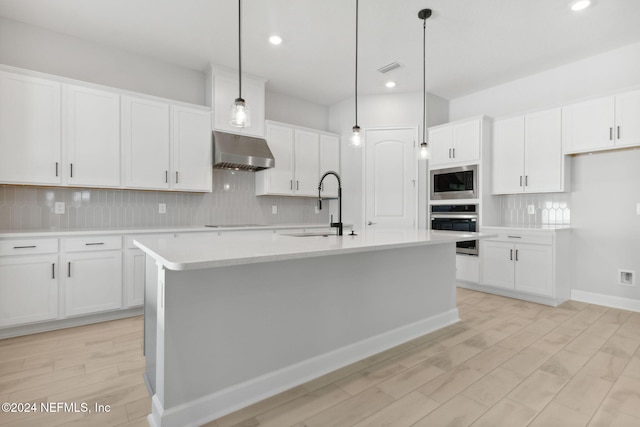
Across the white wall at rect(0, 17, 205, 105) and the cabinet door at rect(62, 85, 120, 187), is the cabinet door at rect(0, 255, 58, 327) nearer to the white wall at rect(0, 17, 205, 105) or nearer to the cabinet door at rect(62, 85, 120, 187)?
the cabinet door at rect(62, 85, 120, 187)

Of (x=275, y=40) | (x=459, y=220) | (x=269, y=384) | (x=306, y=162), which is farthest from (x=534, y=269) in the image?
(x=275, y=40)

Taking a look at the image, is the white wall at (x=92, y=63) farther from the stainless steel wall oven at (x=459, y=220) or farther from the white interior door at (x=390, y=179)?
the stainless steel wall oven at (x=459, y=220)

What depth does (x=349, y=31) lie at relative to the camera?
3.28 meters

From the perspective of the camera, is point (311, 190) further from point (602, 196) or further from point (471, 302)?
point (602, 196)

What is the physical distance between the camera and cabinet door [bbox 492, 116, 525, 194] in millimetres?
4094

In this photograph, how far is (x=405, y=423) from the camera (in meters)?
1.60

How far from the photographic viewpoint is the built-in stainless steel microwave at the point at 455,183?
4371 mm

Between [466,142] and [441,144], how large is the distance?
0.38 meters

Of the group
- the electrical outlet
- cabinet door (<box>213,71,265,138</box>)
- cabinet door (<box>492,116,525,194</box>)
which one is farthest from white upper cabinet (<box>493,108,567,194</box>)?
the electrical outlet

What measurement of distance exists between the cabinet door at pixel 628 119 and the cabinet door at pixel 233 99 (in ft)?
13.2

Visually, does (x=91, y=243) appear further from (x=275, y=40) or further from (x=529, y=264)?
(x=529, y=264)

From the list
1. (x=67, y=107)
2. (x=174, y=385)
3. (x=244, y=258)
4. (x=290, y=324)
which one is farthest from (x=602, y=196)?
(x=67, y=107)

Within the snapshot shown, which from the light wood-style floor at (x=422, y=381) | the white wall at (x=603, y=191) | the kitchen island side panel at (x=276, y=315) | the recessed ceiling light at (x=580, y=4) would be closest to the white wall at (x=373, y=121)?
the white wall at (x=603, y=191)

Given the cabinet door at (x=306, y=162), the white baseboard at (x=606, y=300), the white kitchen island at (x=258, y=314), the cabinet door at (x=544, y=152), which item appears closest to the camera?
the white kitchen island at (x=258, y=314)
